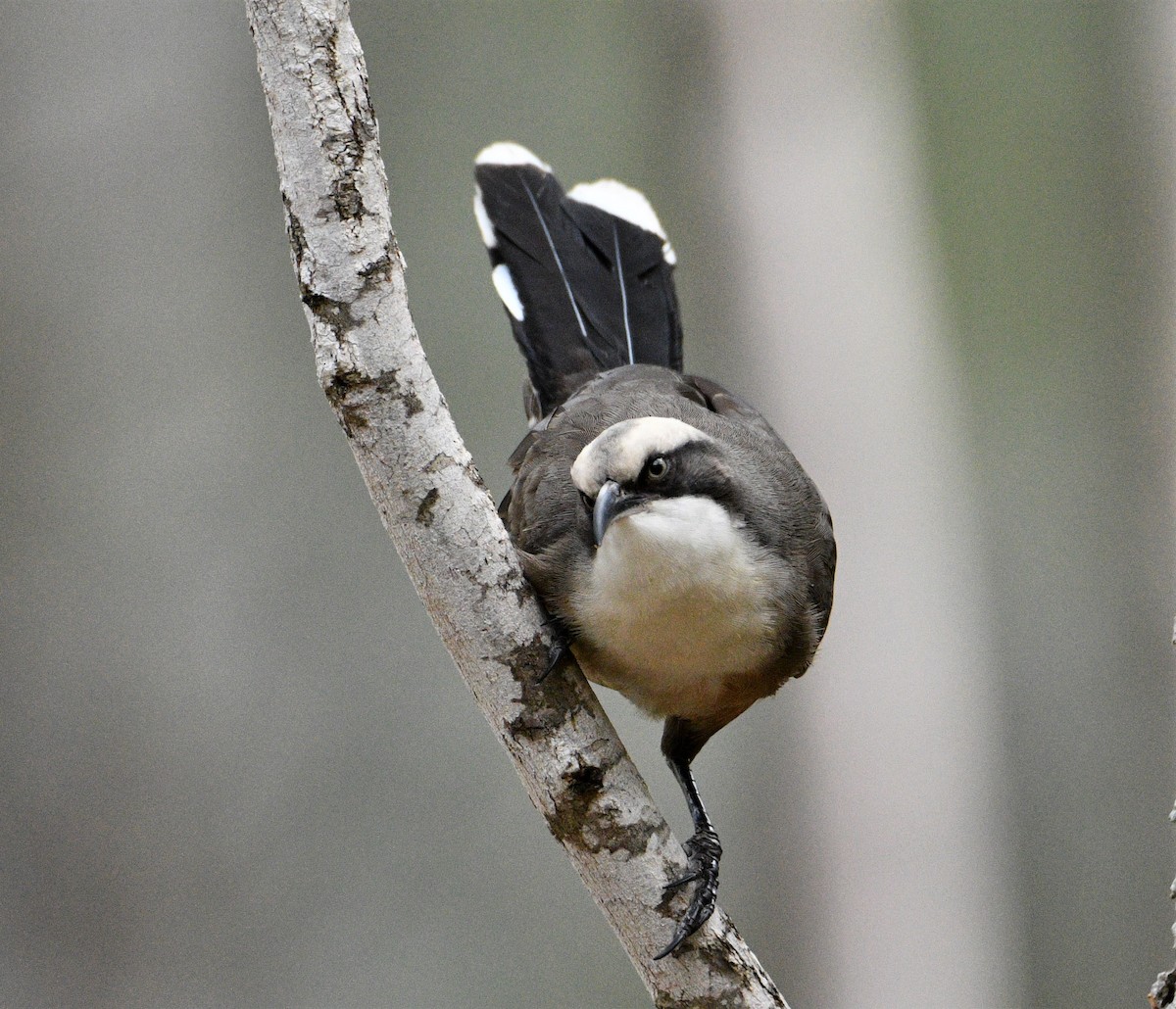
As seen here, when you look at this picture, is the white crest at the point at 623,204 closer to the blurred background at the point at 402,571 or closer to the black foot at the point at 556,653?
the black foot at the point at 556,653

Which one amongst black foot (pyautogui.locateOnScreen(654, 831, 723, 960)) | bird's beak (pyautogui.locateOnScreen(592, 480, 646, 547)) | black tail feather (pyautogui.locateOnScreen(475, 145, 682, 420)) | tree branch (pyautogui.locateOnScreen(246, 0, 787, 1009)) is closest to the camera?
tree branch (pyautogui.locateOnScreen(246, 0, 787, 1009))

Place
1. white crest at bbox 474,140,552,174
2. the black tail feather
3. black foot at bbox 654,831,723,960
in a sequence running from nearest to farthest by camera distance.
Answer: black foot at bbox 654,831,723,960 < the black tail feather < white crest at bbox 474,140,552,174

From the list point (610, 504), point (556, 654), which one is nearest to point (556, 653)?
→ point (556, 654)

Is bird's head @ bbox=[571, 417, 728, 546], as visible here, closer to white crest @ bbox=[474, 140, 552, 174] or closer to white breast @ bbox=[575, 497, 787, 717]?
white breast @ bbox=[575, 497, 787, 717]

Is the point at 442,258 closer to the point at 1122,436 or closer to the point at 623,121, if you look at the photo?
the point at 623,121

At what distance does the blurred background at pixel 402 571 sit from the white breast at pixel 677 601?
90.5 inches

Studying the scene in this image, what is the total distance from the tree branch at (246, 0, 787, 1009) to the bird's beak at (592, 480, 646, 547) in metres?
0.15

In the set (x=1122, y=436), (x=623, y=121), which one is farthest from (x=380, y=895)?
(x=1122, y=436)

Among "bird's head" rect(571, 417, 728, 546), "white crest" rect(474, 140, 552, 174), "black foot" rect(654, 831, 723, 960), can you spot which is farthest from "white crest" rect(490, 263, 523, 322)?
"black foot" rect(654, 831, 723, 960)

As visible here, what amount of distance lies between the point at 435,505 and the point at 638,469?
1.18ft

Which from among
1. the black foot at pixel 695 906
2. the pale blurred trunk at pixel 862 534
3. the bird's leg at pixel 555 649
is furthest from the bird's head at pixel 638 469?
the pale blurred trunk at pixel 862 534

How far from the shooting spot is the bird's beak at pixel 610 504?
1.88 meters

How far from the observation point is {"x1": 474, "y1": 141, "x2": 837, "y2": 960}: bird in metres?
1.93

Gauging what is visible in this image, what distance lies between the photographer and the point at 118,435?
4348mm
